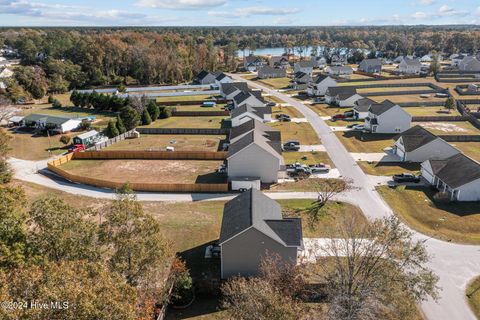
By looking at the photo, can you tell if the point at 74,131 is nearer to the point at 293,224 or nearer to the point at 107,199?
the point at 107,199

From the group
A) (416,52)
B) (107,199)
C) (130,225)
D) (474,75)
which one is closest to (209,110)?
(107,199)

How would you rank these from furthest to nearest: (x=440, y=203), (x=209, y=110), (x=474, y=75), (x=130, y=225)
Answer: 1. (x=474, y=75)
2. (x=209, y=110)
3. (x=440, y=203)
4. (x=130, y=225)

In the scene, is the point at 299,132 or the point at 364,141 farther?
the point at 299,132

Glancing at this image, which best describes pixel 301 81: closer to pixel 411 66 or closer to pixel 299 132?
pixel 411 66

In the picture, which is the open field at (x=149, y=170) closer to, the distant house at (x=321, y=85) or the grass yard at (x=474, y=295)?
the grass yard at (x=474, y=295)

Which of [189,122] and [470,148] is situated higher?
[470,148]

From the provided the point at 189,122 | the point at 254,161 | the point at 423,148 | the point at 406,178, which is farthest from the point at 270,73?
the point at 406,178
